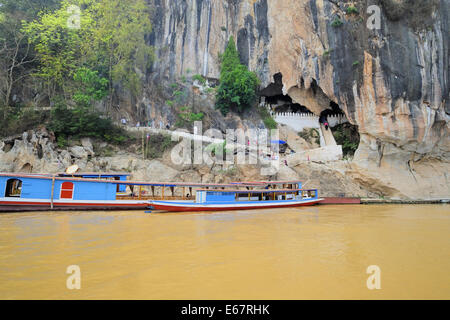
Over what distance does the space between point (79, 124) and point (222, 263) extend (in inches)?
723

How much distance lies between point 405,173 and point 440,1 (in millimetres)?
11114

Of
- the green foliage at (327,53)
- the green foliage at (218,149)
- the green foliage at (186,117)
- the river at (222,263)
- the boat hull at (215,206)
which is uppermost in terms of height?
the green foliage at (327,53)

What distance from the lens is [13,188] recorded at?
1295cm

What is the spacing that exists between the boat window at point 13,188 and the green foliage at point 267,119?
18086mm

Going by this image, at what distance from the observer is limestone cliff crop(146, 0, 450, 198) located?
1784 cm

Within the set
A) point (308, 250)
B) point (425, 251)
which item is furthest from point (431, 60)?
point (308, 250)

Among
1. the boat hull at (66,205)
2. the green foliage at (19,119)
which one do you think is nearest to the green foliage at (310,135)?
the boat hull at (66,205)

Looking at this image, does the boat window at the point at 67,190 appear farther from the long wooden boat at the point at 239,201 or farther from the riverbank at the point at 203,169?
the riverbank at the point at 203,169

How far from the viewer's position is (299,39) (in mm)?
21734

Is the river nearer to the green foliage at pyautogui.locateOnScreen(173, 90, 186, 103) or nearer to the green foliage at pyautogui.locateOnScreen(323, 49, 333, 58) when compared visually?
the green foliage at pyautogui.locateOnScreen(323, 49, 333, 58)

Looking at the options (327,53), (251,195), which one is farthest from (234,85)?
(251,195)

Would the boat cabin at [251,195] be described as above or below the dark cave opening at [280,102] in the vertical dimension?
below

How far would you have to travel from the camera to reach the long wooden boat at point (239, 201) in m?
13.1
